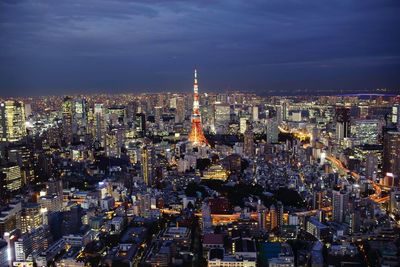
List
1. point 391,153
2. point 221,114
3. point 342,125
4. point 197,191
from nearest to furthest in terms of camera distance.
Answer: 1. point 197,191
2. point 391,153
3. point 342,125
4. point 221,114

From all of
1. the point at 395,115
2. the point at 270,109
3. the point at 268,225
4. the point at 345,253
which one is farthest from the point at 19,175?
the point at 270,109

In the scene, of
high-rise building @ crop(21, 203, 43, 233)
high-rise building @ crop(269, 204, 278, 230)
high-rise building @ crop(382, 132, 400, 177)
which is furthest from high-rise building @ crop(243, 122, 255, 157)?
high-rise building @ crop(21, 203, 43, 233)

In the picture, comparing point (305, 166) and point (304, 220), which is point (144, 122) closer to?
point (305, 166)

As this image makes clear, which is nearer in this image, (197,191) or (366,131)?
(197,191)

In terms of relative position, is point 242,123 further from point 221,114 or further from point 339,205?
point 339,205

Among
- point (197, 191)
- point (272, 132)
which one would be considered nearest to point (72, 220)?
point (197, 191)

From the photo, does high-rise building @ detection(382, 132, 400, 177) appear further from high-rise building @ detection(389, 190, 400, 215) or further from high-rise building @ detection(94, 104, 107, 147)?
high-rise building @ detection(94, 104, 107, 147)
